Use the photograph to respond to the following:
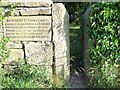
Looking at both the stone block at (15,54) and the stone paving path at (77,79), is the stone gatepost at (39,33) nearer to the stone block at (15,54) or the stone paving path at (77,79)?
the stone block at (15,54)

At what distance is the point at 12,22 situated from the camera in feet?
14.7

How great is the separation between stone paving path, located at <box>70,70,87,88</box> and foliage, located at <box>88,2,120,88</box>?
1.97ft

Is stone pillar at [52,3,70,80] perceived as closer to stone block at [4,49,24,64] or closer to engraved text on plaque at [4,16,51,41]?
engraved text on plaque at [4,16,51,41]

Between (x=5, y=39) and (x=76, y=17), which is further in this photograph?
(x=76, y=17)

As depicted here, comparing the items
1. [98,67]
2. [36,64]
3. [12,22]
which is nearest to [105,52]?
[98,67]

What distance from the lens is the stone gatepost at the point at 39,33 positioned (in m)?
4.45

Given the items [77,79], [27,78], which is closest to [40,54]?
[27,78]

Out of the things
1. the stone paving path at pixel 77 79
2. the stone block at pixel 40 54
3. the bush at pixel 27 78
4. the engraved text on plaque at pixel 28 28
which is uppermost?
the engraved text on plaque at pixel 28 28

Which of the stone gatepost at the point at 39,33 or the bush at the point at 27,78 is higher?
the stone gatepost at the point at 39,33

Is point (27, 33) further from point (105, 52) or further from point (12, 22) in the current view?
point (105, 52)

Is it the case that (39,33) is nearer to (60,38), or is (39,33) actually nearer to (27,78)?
(60,38)

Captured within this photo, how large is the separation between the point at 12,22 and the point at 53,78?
1.10 metres

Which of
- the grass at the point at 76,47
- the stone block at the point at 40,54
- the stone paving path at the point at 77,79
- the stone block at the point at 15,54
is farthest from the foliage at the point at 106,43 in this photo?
the stone block at the point at 15,54

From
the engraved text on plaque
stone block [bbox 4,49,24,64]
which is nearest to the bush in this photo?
stone block [bbox 4,49,24,64]
